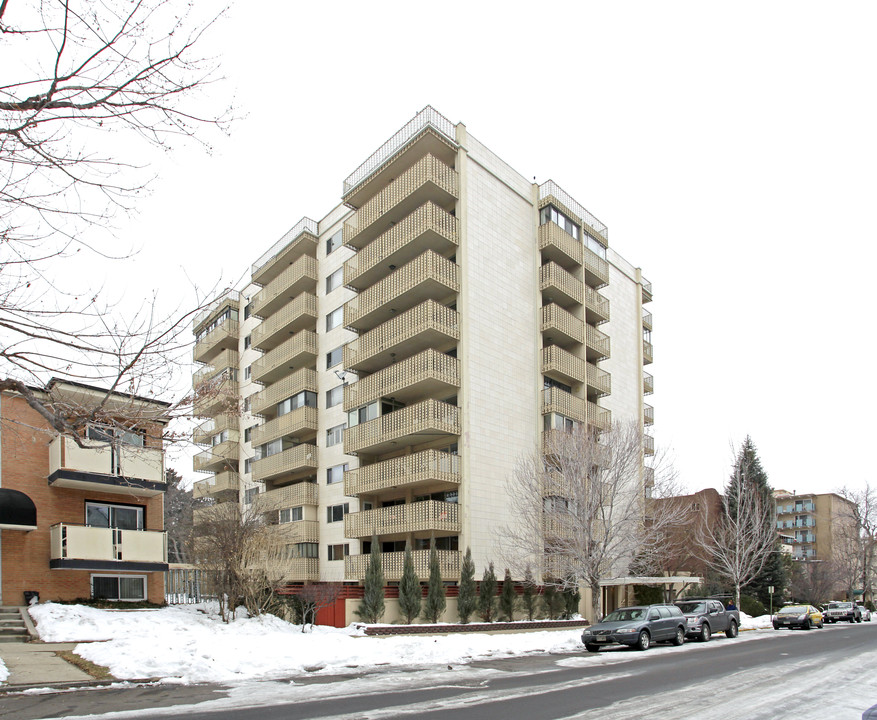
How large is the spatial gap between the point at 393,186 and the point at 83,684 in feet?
88.6

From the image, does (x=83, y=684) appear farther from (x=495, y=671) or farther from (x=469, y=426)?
(x=469, y=426)

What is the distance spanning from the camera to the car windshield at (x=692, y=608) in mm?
28094

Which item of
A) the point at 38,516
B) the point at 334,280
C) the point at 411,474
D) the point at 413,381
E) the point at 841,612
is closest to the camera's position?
the point at 38,516

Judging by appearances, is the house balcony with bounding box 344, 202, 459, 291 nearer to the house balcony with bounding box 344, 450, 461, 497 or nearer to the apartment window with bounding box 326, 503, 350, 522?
the house balcony with bounding box 344, 450, 461, 497

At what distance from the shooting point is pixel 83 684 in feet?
44.2

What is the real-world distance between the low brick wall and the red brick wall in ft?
32.6

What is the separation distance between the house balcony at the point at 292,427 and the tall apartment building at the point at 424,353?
0.08m

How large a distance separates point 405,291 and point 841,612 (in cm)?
3955

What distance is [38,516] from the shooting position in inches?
975

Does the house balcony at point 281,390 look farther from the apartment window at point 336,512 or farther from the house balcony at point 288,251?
the house balcony at point 288,251

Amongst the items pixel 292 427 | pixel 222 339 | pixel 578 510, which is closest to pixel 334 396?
pixel 292 427

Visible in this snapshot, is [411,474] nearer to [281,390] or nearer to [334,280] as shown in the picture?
[281,390]

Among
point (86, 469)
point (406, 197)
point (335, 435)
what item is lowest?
point (86, 469)

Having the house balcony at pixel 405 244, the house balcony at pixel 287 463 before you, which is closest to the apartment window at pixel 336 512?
the house balcony at pixel 287 463
